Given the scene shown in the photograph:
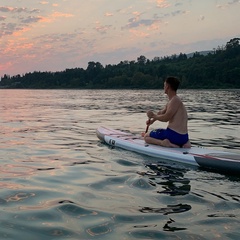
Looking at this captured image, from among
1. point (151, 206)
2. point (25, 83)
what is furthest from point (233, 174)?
point (25, 83)

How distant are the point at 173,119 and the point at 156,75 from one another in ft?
449

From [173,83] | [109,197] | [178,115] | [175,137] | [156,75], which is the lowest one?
[109,197]

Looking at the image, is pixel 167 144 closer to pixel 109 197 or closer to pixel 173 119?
pixel 173 119

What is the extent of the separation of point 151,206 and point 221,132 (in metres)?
10.2

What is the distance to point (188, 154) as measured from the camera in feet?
28.3

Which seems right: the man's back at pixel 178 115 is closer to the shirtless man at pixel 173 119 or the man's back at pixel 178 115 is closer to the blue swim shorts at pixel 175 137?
the shirtless man at pixel 173 119

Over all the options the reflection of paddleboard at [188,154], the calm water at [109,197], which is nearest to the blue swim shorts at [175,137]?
the reflection of paddleboard at [188,154]

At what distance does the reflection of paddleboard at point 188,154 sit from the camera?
7.83 m

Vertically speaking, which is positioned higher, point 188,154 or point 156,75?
point 156,75

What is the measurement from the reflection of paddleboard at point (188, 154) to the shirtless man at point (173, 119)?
0.86 ft

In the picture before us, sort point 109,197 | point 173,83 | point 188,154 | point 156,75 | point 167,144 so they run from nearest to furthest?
1. point 109,197
2. point 188,154
3. point 173,83
4. point 167,144
5. point 156,75

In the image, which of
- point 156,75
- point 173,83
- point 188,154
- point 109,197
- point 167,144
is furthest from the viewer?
Answer: point 156,75

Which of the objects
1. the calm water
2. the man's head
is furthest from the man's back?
the calm water

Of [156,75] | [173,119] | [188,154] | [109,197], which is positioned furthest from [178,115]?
[156,75]
